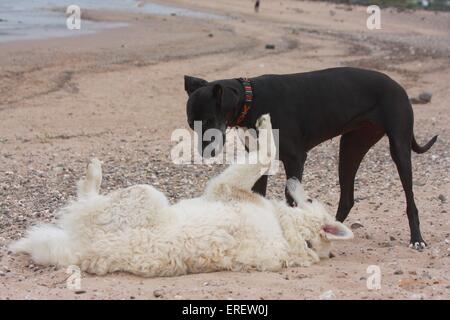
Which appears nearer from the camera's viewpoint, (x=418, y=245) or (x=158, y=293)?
(x=158, y=293)

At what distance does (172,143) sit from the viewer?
1138 cm

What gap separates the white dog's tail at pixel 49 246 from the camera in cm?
596

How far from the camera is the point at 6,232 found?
278 inches

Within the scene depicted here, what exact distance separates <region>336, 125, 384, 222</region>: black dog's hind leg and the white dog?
4.89 ft

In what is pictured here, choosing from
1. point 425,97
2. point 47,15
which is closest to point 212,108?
point 425,97

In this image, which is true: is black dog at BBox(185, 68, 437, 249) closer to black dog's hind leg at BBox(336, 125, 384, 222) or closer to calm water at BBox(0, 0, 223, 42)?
black dog's hind leg at BBox(336, 125, 384, 222)

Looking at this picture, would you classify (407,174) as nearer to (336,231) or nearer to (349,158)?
(349,158)

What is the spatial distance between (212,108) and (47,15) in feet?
64.2

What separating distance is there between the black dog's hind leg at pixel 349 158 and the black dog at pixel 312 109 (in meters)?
0.21

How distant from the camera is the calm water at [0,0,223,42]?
21.2m

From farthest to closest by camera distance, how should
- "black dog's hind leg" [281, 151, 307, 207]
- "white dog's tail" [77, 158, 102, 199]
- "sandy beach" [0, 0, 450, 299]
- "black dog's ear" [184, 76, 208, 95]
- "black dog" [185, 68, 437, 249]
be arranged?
"black dog's ear" [184, 76, 208, 95] < "black dog's hind leg" [281, 151, 307, 207] < "black dog" [185, 68, 437, 249] < "white dog's tail" [77, 158, 102, 199] < "sandy beach" [0, 0, 450, 299]

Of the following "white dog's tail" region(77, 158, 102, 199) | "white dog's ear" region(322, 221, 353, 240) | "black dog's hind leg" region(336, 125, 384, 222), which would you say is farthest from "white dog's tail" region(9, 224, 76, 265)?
"black dog's hind leg" region(336, 125, 384, 222)

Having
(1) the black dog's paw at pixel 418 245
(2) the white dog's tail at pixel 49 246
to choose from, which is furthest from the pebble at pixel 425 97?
(2) the white dog's tail at pixel 49 246

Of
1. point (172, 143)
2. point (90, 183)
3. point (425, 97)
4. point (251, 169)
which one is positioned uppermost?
point (251, 169)
